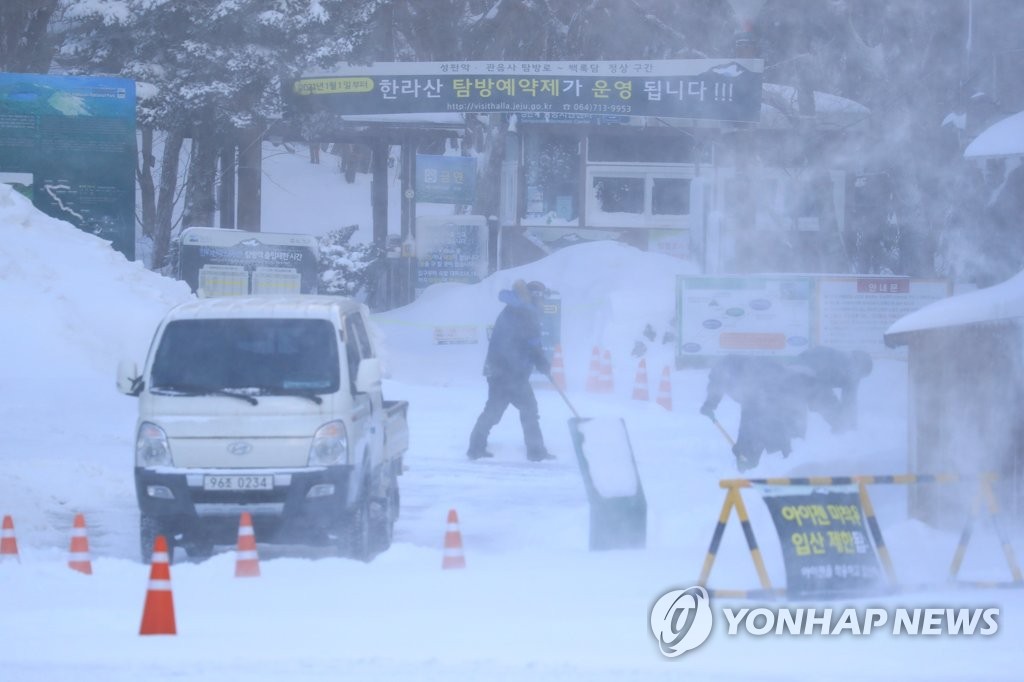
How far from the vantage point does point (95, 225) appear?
2158 centimetres

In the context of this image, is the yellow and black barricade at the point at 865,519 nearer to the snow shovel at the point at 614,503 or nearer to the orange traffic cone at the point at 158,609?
the snow shovel at the point at 614,503

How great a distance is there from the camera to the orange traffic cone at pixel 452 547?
8188 millimetres

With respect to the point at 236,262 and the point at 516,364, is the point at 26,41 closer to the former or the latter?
the point at 236,262

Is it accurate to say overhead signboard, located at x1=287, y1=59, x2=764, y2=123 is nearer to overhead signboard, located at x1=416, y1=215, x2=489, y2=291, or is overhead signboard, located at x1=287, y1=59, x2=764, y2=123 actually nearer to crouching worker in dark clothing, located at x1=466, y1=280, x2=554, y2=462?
overhead signboard, located at x1=416, y1=215, x2=489, y2=291

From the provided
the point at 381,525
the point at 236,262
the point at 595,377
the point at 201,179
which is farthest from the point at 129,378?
the point at 201,179

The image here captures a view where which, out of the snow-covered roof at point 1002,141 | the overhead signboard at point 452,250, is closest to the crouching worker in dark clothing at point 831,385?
the snow-covered roof at point 1002,141

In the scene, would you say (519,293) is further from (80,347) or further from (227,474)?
(80,347)

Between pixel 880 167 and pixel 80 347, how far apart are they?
17410 mm

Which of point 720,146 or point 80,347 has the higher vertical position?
point 720,146

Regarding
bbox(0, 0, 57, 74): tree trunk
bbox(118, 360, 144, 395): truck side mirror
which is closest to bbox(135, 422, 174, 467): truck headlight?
bbox(118, 360, 144, 395): truck side mirror

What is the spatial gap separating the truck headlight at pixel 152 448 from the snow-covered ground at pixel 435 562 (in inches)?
26.4

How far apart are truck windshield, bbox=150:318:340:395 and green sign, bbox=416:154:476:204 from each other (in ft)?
76.2

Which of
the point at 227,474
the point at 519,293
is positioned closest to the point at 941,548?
the point at 227,474

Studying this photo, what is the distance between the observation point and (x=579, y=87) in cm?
2439
